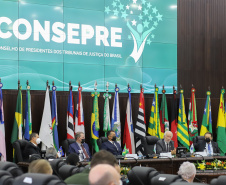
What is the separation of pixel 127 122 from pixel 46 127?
6.43 feet

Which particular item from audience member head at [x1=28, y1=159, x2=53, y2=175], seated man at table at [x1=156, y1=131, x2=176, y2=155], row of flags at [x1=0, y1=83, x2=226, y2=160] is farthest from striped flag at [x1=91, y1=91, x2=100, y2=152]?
audience member head at [x1=28, y1=159, x2=53, y2=175]

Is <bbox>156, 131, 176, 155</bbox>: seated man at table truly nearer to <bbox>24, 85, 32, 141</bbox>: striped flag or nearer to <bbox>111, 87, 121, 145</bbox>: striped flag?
<bbox>111, 87, 121, 145</bbox>: striped flag

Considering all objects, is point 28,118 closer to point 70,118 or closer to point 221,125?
point 70,118

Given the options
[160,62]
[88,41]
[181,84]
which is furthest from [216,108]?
[88,41]

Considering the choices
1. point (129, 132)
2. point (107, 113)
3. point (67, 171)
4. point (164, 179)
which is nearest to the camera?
point (164, 179)

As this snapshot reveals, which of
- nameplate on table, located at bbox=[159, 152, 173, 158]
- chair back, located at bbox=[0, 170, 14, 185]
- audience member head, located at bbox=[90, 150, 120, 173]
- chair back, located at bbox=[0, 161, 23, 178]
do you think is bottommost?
nameplate on table, located at bbox=[159, 152, 173, 158]

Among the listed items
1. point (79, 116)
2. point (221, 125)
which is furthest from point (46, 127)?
point (221, 125)

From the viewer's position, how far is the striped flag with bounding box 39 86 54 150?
990 cm

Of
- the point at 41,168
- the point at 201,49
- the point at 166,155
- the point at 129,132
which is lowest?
the point at 166,155

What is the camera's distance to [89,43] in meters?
11.3

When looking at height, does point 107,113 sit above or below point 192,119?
above

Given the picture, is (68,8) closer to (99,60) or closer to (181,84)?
(99,60)

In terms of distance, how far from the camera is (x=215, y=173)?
7227 millimetres

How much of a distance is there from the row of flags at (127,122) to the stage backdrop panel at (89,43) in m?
0.61
